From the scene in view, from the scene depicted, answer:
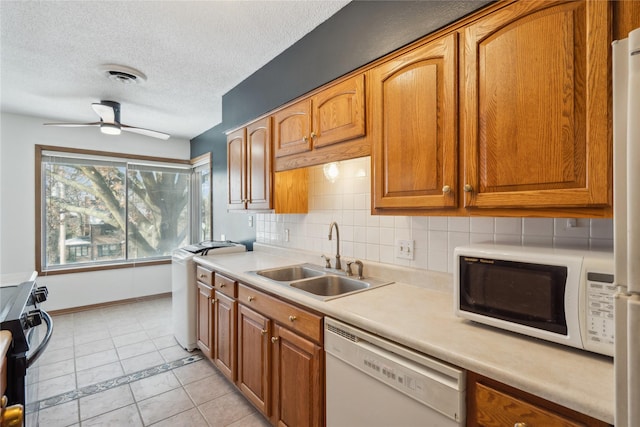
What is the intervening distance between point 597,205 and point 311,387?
4.48 feet

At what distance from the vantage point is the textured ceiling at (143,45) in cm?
170

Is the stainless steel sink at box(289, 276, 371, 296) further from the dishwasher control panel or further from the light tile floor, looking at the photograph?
the light tile floor

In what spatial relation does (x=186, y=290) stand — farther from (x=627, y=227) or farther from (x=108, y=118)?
(x=627, y=227)

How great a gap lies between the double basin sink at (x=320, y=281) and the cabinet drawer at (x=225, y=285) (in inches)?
7.9

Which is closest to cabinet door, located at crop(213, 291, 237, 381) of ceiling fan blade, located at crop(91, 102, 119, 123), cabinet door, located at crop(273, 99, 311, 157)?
cabinet door, located at crop(273, 99, 311, 157)

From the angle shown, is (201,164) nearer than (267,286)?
No

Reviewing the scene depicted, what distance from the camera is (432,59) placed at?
49.8 inches

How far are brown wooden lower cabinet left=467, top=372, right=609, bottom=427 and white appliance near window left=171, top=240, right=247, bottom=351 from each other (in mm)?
2482

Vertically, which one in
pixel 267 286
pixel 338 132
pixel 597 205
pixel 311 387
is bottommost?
pixel 311 387

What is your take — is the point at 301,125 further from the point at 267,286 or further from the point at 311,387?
the point at 311,387

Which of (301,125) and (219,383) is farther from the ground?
(301,125)

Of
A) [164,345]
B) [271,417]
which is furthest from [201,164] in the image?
[271,417]

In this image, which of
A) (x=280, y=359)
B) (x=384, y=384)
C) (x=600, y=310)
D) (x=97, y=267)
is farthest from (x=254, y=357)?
(x=97, y=267)

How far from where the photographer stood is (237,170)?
2736 mm
